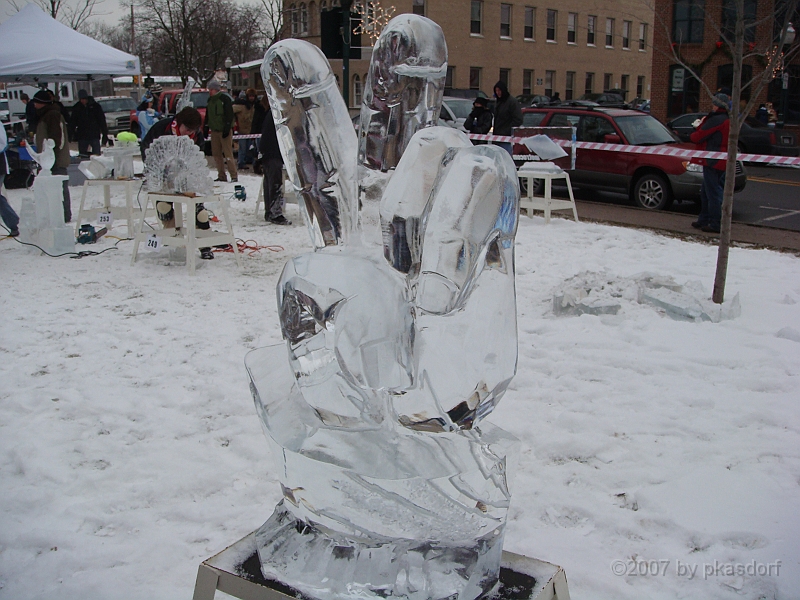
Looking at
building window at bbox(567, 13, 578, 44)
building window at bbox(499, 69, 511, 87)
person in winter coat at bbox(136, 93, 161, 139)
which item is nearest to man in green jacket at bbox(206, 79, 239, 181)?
person in winter coat at bbox(136, 93, 161, 139)

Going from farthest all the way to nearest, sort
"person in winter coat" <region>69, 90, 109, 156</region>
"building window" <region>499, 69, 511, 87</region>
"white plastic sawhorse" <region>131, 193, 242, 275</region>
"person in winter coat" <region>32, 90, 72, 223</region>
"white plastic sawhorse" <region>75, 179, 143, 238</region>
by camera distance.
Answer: "building window" <region>499, 69, 511, 87</region> < "person in winter coat" <region>69, 90, 109, 156</region> < "person in winter coat" <region>32, 90, 72, 223</region> < "white plastic sawhorse" <region>75, 179, 143, 238</region> < "white plastic sawhorse" <region>131, 193, 242, 275</region>

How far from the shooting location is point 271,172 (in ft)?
29.4

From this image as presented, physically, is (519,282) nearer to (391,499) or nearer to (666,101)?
(391,499)

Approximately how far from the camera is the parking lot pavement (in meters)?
8.23

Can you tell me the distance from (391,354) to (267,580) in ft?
2.28

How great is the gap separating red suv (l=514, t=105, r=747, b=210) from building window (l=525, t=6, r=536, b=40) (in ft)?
94.7

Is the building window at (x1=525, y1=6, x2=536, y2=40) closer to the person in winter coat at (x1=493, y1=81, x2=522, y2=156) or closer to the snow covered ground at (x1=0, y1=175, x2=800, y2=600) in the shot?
the person in winter coat at (x1=493, y1=81, x2=522, y2=156)

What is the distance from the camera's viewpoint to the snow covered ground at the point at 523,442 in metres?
2.67

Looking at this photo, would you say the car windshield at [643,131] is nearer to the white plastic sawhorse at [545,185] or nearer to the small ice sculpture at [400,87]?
the white plastic sawhorse at [545,185]

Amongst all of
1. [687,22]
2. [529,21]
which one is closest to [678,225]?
[687,22]

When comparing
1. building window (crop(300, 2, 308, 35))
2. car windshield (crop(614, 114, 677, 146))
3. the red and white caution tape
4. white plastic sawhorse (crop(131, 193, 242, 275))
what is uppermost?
building window (crop(300, 2, 308, 35))

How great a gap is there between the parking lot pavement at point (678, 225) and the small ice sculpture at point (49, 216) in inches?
248

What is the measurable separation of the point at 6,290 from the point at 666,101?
23592mm

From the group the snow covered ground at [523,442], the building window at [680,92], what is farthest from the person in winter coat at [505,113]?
the building window at [680,92]
